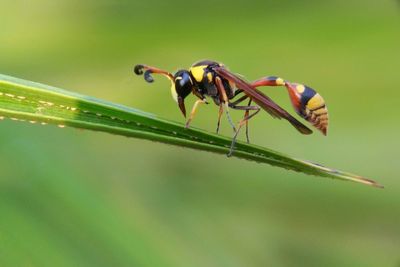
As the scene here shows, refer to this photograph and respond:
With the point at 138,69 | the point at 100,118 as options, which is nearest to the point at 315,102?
the point at 138,69

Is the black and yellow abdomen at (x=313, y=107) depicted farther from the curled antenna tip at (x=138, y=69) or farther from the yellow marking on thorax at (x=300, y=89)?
the curled antenna tip at (x=138, y=69)

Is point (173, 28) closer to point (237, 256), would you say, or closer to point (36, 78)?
point (36, 78)

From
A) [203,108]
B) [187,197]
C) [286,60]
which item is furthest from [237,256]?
[286,60]

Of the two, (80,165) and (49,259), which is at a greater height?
(80,165)

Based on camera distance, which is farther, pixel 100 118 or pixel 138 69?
pixel 138 69

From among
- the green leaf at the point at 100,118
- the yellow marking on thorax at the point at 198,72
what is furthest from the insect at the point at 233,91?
the green leaf at the point at 100,118

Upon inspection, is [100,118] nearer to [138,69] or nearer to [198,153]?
[138,69]
